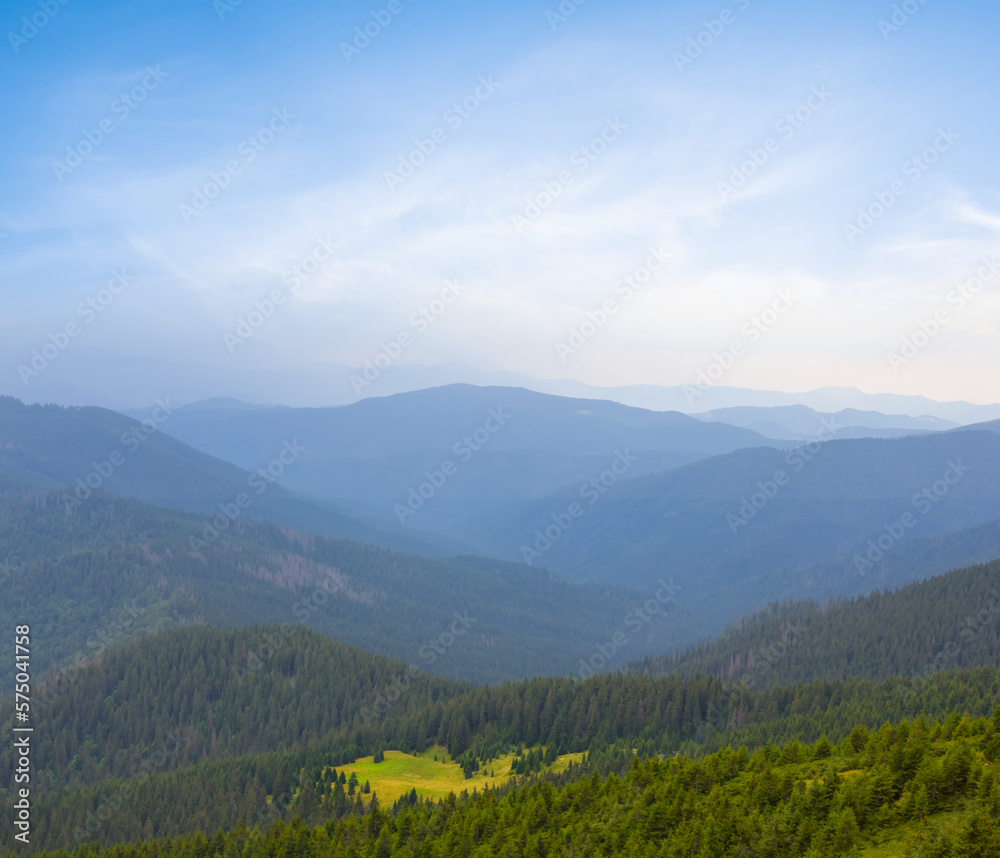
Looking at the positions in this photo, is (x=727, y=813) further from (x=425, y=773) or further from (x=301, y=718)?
(x=301, y=718)

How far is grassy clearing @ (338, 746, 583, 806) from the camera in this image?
11181 centimetres

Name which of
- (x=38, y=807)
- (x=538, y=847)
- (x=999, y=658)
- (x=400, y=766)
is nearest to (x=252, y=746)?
(x=38, y=807)

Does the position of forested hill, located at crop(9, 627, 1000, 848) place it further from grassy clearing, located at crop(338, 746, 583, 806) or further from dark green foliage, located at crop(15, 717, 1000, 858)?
dark green foliage, located at crop(15, 717, 1000, 858)

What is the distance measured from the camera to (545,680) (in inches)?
5807

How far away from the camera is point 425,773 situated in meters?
122

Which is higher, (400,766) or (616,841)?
(616,841)

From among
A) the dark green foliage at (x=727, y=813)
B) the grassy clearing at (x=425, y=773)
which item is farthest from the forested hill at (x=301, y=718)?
the dark green foliage at (x=727, y=813)

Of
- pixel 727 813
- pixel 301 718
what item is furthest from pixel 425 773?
pixel 727 813

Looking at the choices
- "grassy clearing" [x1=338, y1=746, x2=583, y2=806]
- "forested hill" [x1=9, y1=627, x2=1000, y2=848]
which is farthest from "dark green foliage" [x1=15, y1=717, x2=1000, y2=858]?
"forested hill" [x1=9, y1=627, x2=1000, y2=848]

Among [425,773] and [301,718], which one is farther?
[301,718]

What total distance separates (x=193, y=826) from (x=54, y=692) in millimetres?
95663

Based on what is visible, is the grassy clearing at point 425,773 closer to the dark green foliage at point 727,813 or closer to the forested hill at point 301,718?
the forested hill at point 301,718

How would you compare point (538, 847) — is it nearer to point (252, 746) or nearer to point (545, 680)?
point (545, 680)

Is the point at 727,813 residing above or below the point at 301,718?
above
